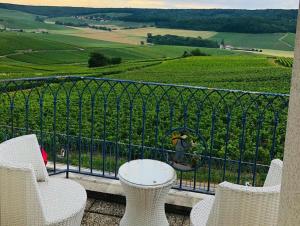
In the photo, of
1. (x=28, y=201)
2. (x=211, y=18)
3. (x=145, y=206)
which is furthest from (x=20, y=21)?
(x=28, y=201)

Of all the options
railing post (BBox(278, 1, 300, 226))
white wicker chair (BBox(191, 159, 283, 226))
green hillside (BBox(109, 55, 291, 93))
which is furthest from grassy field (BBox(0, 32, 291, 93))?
railing post (BBox(278, 1, 300, 226))

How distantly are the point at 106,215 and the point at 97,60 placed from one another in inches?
2121

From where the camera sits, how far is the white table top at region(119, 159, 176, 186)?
11.1 ft

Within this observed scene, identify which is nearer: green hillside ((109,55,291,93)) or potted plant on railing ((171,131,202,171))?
potted plant on railing ((171,131,202,171))

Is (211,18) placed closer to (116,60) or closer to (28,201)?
(116,60)

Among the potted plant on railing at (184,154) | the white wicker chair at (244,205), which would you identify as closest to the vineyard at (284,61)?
the potted plant on railing at (184,154)

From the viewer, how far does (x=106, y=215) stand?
3990mm

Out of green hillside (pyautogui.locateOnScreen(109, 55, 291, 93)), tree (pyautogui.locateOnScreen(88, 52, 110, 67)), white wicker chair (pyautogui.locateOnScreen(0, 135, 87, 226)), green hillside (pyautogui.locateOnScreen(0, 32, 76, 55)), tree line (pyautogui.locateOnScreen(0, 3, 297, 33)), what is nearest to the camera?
white wicker chair (pyautogui.locateOnScreen(0, 135, 87, 226))

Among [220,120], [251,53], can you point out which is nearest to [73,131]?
[220,120]

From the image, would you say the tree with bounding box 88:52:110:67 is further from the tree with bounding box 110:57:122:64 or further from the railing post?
the railing post

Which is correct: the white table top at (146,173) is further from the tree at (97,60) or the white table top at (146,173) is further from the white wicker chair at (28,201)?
the tree at (97,60)

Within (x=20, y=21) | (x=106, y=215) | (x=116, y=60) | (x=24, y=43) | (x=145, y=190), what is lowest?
(x=116, y=60)

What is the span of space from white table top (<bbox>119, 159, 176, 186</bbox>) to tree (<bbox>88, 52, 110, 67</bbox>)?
53585 millimetres

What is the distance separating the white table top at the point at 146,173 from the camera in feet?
11.1
